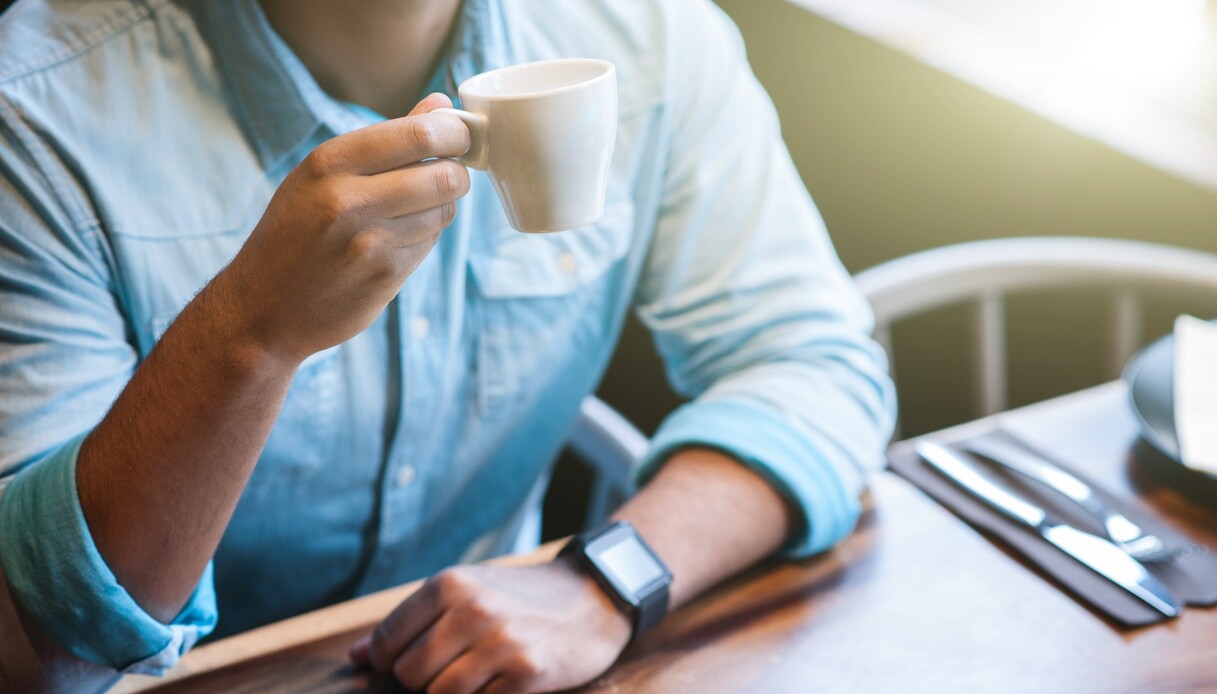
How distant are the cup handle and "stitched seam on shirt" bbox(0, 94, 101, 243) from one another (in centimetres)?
40

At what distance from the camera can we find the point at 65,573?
699 millimetres

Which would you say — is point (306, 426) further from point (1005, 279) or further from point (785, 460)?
point (1005, 279)

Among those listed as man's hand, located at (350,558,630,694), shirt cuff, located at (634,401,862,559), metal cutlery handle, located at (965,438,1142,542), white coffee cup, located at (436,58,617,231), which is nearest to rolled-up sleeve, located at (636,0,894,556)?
shirt cuff, located at (634,401,862,559)

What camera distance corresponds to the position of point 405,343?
39.0 inches

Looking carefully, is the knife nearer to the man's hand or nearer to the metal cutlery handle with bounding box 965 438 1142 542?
the metal cutlery handle with bounding box 965 438 1142 542

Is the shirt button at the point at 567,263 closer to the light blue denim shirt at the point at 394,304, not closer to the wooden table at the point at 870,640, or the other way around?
the light blue denim shirt at the point at 394,304

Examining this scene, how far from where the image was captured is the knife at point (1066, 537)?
33.8 inches

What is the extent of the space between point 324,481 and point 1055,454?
798 mm

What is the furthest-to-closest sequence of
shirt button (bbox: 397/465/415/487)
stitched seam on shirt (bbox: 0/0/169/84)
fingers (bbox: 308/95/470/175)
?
shirt button (bbox: 397/465/415/487), stitched seam on shirt (bbox: 0/0/169/84), fingers (bbox: 308/95/470/175)

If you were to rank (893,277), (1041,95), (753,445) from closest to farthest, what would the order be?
(753,445), (893,277), (1041,95)

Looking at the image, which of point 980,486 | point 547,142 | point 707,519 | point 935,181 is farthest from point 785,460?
point 935,181

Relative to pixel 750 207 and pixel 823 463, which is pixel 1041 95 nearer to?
pixel 750 207

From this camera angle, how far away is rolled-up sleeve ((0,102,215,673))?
2.30 feet

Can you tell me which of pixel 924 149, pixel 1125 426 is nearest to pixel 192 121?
pixel 1125 426
